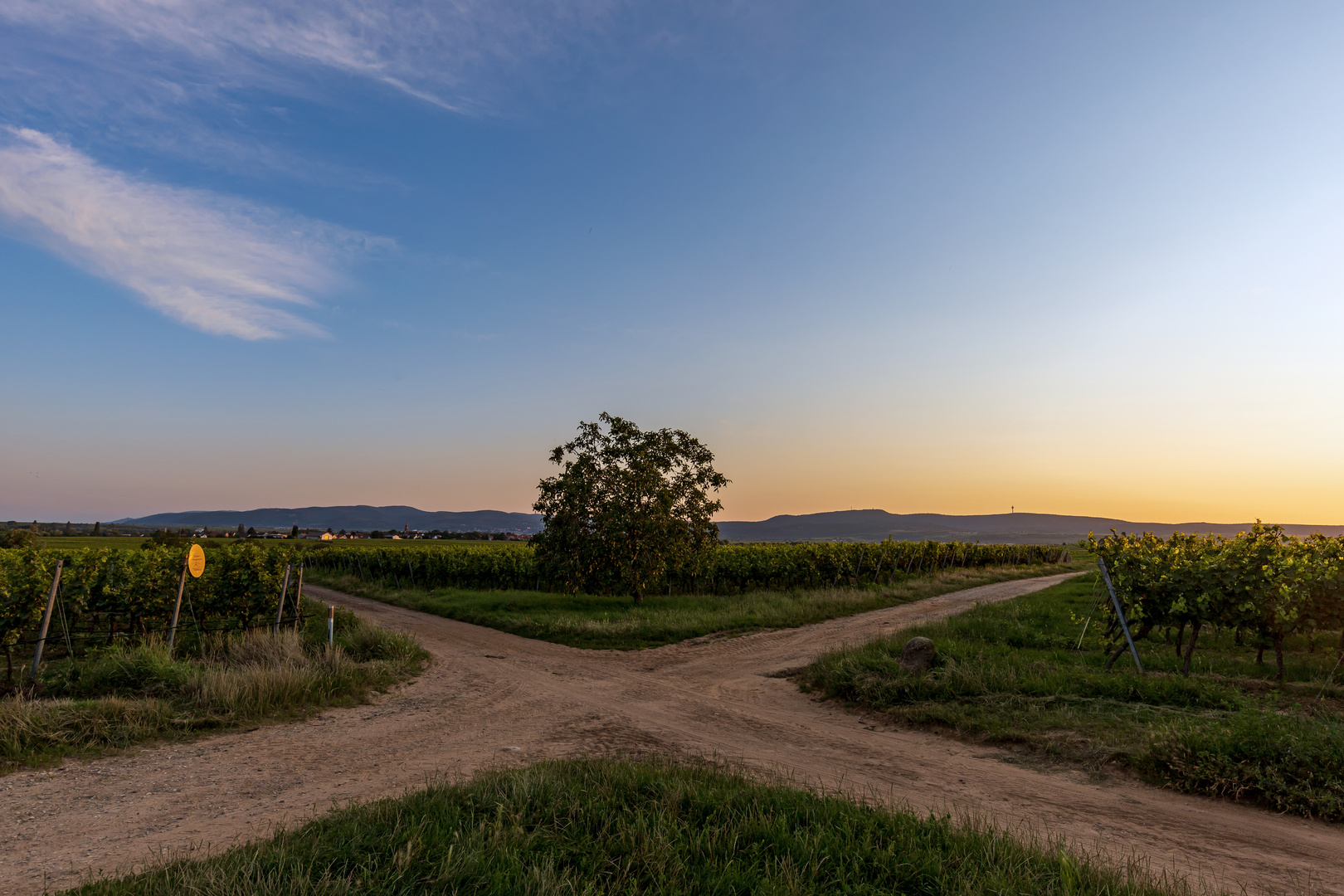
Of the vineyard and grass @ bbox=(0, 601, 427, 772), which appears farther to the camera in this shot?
the vineyard

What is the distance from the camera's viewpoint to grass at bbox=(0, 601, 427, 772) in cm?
805

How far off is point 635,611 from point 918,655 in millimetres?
11264

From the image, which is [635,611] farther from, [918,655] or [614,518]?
[918,655]

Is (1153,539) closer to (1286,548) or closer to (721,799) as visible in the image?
(1286,548)

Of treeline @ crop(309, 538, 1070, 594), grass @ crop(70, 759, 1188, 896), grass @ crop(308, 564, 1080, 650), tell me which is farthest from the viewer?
treeline @ crop(309, 538, 1070, 594)

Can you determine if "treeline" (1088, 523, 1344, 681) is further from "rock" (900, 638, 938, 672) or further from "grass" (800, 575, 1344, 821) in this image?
"rock" (900, 638, 938, 672)

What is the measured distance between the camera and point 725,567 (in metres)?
30.4

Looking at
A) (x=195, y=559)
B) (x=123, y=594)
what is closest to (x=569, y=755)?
(x=195, y=559)

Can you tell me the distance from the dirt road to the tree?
956 cm

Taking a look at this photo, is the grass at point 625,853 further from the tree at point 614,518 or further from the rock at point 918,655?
the tree at point 614,518

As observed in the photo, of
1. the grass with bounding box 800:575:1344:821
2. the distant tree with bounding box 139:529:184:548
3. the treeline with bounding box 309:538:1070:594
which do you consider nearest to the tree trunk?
the grass with bounding box 800:575:1344:821

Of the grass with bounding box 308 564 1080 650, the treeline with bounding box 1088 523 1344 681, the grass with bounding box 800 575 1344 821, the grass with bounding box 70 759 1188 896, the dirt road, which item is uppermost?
the treeline with bounding box 1088 523 1344 681

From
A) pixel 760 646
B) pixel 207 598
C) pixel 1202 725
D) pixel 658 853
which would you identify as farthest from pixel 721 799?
pixel 207 598

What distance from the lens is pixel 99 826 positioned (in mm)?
5910
